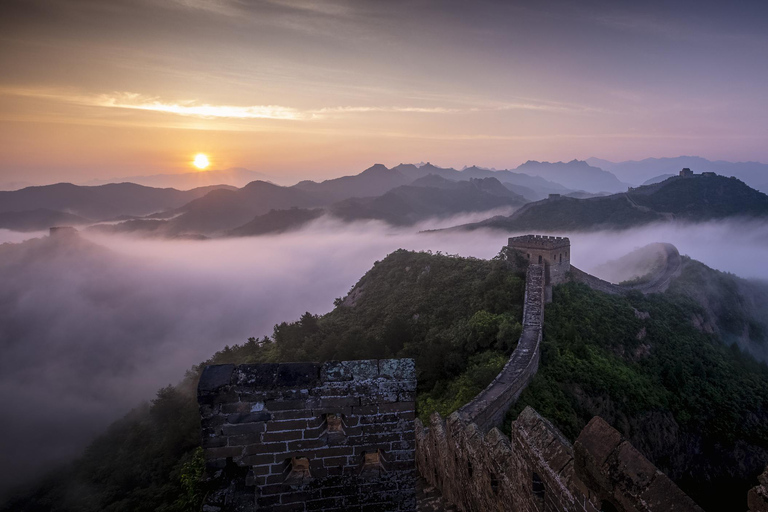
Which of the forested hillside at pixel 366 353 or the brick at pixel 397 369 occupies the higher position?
the brick at pixel 397 369

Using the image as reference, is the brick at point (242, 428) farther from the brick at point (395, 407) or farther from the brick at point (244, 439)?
the brick at point (395, 407)

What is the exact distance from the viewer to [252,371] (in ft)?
13.8

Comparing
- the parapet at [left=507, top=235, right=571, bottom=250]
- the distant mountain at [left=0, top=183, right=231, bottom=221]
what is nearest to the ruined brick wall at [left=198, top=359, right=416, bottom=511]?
the parapet at [left=507, top=235, right=571, bottom=250]

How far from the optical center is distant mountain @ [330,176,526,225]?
13588 cm

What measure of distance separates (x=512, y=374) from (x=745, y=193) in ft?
376

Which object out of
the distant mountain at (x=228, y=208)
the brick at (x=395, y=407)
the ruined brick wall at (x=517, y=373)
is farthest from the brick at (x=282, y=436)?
the distant mountain at (x=228, y=208)

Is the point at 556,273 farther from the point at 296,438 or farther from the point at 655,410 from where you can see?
the point at 296,438

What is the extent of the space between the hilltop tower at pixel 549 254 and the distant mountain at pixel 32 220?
14639 centimetres

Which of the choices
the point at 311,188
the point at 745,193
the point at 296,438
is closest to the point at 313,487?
the point at 296,438

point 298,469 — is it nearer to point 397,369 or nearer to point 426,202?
point 397,369

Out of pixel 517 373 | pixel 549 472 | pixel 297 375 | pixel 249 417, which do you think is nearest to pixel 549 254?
pixel 517 373

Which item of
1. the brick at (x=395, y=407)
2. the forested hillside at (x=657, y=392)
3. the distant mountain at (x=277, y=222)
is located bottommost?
the distant mountain at (x=277, y=222)

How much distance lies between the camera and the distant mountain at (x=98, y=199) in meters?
134

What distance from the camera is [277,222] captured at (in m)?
133
